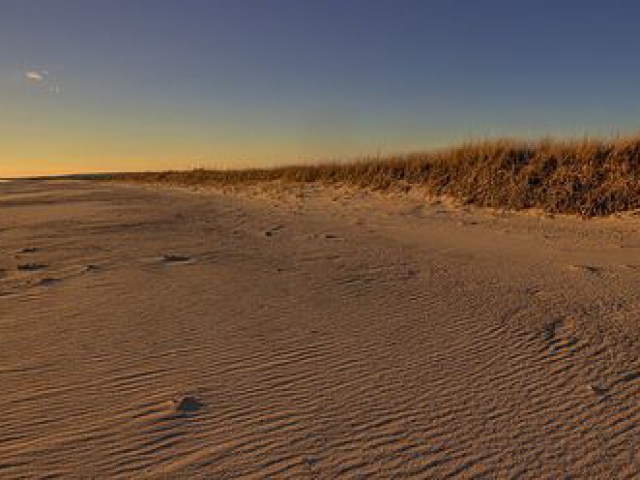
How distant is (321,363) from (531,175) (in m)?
8.40

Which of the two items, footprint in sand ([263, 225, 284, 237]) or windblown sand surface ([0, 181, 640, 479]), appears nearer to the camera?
windblown sand surface ([0, 181, 640, 479])

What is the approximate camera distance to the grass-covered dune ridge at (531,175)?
8.70 metres

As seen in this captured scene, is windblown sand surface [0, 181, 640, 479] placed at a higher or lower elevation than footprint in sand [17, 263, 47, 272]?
lower

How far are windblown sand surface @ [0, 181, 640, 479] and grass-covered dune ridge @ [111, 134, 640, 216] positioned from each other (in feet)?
8.38

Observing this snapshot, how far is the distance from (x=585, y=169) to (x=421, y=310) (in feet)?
22.8

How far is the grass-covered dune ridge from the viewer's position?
8.70 metres

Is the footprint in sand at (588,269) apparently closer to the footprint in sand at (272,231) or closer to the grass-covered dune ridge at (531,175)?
the grass-covered dune ridge at (531,175)

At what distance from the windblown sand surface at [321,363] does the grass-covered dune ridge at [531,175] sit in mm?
2554

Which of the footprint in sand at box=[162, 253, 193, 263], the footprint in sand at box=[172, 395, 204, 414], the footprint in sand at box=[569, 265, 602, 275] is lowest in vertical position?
the footprint in sand at box=[172, 395, 204, 414]

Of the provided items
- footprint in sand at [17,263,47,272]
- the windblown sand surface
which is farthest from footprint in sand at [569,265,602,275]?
footprint in sand at [17,263,47,272]

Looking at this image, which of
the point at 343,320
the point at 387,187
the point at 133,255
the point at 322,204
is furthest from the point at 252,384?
the point at 387,187

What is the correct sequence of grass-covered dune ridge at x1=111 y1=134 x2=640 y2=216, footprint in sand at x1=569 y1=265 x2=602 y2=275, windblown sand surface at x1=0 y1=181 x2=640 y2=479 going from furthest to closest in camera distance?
1. grass-covered dune ridge at x1=111 y1=134 x2=640 y2=216
2. footprint in sand at x1=569 y1=265 x2=602 y2=275
3. windblown sand surface at x1=0 y1=181 x2=640 y2=479

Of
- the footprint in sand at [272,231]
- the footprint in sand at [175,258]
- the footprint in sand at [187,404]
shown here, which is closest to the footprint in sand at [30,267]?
the footprint in sand at [175,258]

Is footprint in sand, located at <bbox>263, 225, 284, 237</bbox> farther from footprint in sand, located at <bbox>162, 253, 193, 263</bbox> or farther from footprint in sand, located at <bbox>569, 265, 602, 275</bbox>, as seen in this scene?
footprint in sand, located at <bbox>569, 265, 602, 275</bbox>
